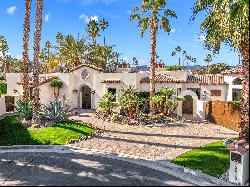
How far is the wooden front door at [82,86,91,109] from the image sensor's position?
3494cm

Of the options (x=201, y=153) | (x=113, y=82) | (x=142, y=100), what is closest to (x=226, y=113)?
(x=142, y=100)

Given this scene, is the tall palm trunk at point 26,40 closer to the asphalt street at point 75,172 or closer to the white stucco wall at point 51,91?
the white stucco wall at point 51,91

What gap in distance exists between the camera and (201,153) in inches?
650

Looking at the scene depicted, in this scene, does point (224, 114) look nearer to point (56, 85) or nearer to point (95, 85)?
point (95, 85)

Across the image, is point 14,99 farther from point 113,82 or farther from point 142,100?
point 142,100

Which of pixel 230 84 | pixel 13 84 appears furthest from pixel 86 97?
pixel 230 84

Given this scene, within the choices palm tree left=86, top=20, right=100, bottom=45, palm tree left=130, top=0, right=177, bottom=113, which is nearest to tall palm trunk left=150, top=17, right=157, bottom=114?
palm tree left=130, top=0, right=177, bottom=113

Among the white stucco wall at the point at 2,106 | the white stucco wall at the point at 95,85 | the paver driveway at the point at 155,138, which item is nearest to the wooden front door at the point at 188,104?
the white stucco wall at the point at 95,85

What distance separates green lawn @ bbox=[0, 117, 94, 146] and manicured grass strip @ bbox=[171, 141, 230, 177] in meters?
7.96

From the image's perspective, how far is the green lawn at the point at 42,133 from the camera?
1954cm

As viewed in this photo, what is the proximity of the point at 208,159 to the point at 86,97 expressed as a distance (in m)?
21.9

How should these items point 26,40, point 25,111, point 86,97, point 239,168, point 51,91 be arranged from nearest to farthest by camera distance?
point 239,168
point 25,111
point 26,40
point 51,91
point 86,97

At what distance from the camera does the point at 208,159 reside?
15.4 meters

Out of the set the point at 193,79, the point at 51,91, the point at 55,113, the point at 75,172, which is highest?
the point at 193,79
